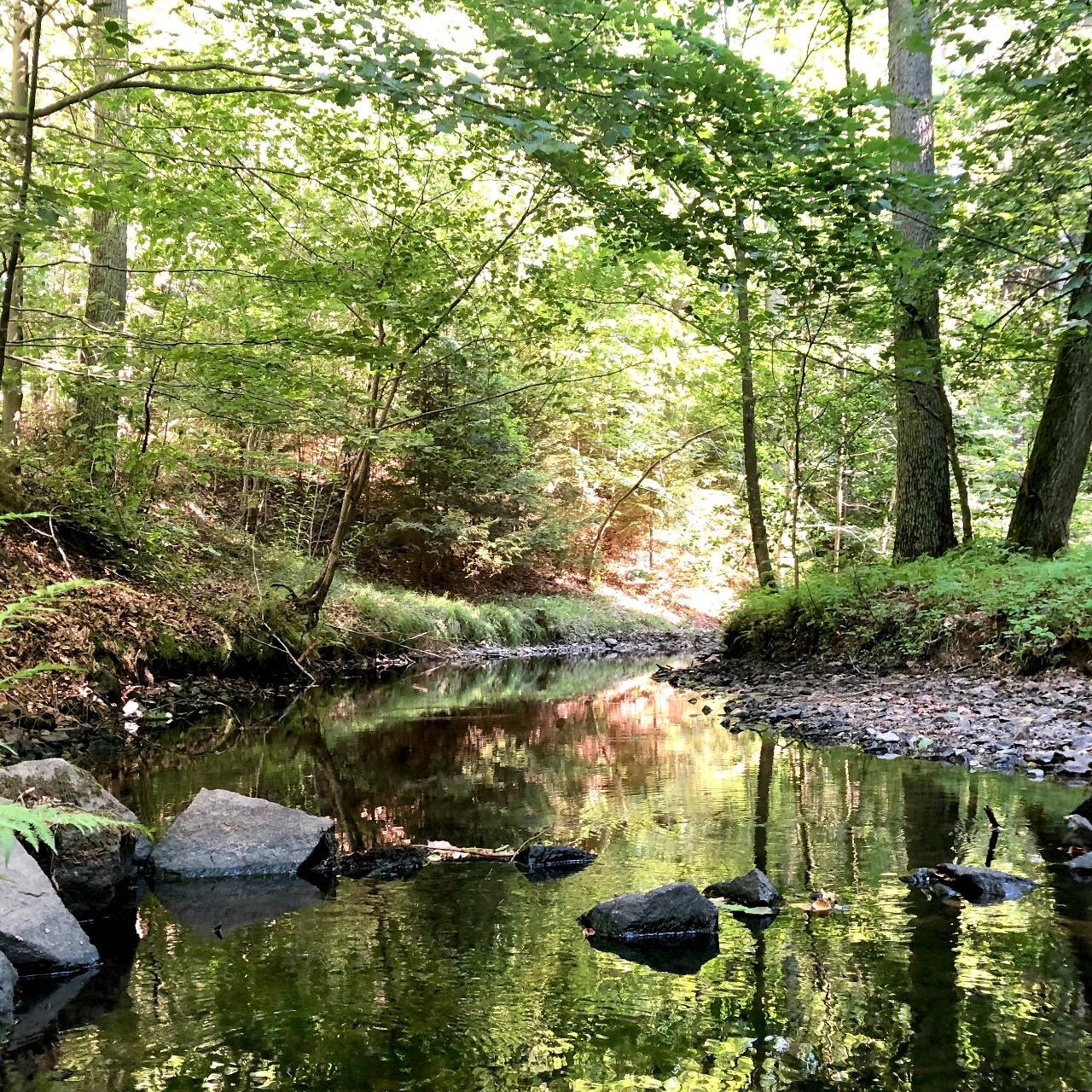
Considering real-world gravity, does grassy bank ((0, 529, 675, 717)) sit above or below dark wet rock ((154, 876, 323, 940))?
above

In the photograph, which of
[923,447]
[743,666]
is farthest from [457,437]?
[923,447]

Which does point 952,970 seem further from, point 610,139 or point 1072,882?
point 610,139

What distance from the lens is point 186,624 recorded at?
10109 mm

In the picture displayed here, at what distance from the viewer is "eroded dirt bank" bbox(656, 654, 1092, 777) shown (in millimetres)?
6148

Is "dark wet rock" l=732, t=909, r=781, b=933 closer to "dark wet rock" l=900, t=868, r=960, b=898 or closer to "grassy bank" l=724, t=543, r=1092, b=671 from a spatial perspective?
"dark wet rock" l=900, t=868, r=960, b=898

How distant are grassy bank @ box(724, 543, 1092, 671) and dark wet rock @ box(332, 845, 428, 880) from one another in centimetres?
599

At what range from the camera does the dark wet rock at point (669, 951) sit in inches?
126

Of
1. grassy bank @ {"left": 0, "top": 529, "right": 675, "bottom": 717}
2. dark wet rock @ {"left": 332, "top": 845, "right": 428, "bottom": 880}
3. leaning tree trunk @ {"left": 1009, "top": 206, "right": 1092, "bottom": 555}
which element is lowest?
dark wet rock @ {"left": 332, "top": 845, "right": 428, "bottom": 880}

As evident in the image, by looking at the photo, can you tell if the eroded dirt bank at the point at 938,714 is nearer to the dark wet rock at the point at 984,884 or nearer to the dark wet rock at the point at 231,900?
the dark wet rock at the point at 984,884

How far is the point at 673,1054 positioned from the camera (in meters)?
2.54

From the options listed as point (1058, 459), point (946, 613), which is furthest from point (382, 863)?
point (1058, 459)

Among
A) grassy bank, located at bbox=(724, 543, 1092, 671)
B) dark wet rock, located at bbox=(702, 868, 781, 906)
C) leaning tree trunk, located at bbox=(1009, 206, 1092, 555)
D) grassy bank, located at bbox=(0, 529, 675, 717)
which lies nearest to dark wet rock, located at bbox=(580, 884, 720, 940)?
dark wet rock, located at bbox=(702, 868, 781, 906)

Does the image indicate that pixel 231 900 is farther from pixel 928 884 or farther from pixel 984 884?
pixel 984 884

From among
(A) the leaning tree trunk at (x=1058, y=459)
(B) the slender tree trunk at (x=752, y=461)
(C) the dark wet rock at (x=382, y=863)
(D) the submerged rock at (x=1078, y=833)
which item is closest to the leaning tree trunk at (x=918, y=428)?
(A) the leaning tree trunk at (x=1058, y=459)
